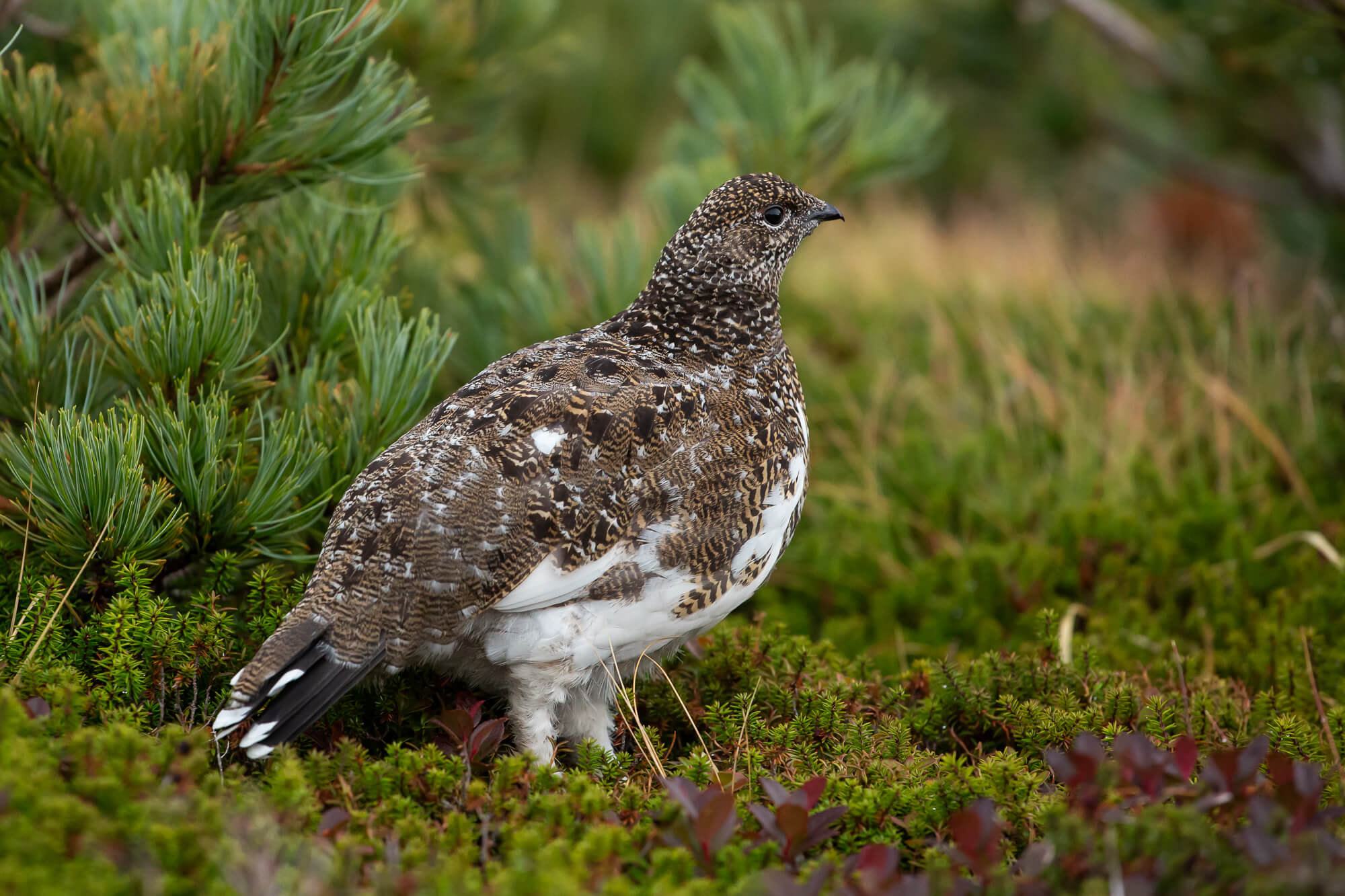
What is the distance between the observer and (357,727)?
2705 millimetres

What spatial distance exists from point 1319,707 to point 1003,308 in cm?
407

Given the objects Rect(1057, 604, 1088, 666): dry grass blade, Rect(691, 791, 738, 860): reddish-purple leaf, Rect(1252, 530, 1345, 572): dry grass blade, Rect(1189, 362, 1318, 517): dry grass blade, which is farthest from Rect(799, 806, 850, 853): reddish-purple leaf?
Rect(1189, 362, 1318, 517): dry grass blade

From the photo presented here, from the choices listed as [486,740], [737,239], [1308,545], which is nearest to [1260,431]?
[1308,545]

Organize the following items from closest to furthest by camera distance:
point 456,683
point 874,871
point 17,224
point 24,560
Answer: point 874,871 < point 24,560 < point 456,683 < point 17,224

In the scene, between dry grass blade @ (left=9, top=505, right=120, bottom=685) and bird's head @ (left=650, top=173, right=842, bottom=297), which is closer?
dry grass blade @ (left=9, top=505, right=120, bottom=685)

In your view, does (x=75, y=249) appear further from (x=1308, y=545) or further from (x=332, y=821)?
(x=1308, y=545)

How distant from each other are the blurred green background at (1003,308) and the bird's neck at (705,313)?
85 cm

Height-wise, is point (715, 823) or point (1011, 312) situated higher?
point (715, 823)

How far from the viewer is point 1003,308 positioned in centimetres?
667

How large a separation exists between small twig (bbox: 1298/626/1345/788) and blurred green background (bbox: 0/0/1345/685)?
0.09m

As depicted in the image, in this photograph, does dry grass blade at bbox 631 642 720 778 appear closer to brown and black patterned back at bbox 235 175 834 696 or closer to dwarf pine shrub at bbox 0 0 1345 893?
dwarf pine shrub at bbox 0 0 1345 893

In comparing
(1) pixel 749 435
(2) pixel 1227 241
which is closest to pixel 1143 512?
(1) pixel 749 435

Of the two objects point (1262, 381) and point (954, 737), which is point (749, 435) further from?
point (1262, 381)

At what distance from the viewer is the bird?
8.01ft
